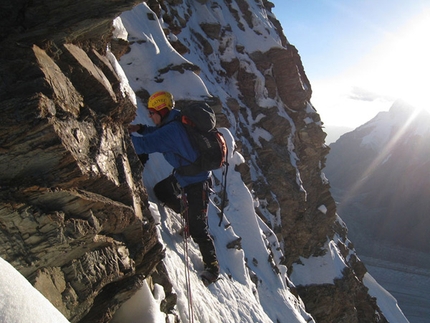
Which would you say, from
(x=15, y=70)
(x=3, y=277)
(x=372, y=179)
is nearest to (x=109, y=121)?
(x=15, y=70)

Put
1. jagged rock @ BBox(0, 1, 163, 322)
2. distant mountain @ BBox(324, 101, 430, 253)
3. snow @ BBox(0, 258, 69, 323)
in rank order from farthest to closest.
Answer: distant mountain @ BBox(324, 101, 430, 253) < jagged rock @ BBox(0, 1, 163, 322) < snow @ BBox(0, 258, 69, 323)

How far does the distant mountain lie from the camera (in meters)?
72.4

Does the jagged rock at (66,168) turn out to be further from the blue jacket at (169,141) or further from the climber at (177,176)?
the climber at (177,176)

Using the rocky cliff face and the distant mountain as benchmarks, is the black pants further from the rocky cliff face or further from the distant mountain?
the distant mountain

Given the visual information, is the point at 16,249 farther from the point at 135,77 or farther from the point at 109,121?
the point at 135,77

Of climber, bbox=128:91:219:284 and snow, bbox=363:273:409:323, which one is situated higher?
climber, bbox=128:91:219:284

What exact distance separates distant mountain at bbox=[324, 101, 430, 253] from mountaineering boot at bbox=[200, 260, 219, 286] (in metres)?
73.4

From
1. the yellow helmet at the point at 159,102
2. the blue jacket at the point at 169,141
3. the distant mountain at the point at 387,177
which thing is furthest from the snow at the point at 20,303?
the distant mountain at the point at 387,177

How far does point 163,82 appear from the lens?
10609 mm

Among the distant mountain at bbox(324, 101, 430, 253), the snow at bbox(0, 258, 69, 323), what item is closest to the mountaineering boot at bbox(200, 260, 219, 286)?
the snow at bbox(0, 258, 69, 323)

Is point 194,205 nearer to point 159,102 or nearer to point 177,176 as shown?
point 177,176

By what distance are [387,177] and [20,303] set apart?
327ft

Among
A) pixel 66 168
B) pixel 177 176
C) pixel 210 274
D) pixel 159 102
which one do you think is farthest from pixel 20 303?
pixel 210 274

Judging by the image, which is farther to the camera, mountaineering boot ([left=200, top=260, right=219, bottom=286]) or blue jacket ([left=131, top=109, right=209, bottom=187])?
mountaineering boot ([left=200, top=260, right=219, bottom=286])
